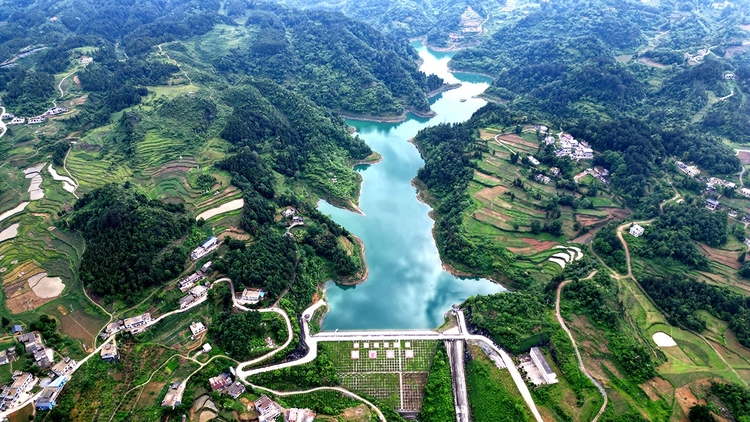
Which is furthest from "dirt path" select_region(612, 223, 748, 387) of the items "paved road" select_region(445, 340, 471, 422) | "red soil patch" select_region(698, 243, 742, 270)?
"paved road" select_region(445, 340, 471, 422)

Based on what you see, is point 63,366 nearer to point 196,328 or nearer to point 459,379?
point 196,328

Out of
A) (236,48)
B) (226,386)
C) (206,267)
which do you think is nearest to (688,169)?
(206,267)

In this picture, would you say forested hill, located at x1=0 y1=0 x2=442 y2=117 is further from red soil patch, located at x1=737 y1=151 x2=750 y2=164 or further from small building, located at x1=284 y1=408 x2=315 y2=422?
small building, located at x1=284 y1=408 x2=315 y2=422

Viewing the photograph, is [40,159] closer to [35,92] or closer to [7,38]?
[35,92]

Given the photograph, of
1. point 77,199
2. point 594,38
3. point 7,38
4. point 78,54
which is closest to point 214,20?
point 78,54

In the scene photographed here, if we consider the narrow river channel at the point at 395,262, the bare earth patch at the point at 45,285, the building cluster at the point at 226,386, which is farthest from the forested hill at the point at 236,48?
the building cluster at the point at 226,386

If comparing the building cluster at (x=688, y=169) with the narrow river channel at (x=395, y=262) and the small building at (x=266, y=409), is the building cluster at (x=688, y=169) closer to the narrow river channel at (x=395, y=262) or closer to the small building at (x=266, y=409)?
the narrow river channel at (x=395, y=262)
